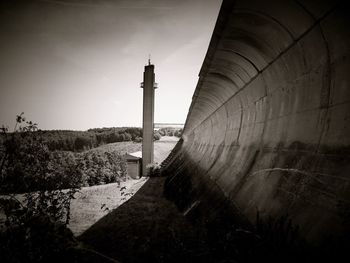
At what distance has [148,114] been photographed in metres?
29.7

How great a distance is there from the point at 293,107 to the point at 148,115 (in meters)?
27.4

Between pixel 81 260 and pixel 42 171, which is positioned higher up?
pixel 42 171

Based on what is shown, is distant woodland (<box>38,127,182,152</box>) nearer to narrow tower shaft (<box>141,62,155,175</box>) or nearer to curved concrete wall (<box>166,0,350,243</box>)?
narrow tower shaft (<box>141,62,155,175</box>)

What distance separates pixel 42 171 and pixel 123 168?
64.9 ft

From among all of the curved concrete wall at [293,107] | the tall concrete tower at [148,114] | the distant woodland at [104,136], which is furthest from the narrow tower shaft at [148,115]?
the distant woodland at [104,136]

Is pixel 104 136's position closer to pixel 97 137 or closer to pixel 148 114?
pixel 97 137

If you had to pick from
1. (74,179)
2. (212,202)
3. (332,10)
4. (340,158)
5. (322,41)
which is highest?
(332,10)

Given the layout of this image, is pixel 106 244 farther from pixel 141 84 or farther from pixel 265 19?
pixel 141 84

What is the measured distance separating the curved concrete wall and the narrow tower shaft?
24761 mm

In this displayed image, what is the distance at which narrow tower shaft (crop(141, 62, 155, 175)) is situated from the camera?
28438 millimetres

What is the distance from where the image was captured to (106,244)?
5.35m

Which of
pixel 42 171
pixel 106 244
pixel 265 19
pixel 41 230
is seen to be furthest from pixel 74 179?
pixel 265 19

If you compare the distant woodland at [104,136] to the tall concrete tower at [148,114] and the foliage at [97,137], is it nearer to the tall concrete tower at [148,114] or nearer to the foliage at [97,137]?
the foliage at [97,137]

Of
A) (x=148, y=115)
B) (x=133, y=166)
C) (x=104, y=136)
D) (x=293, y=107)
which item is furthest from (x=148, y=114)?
(x=104, y=136)
